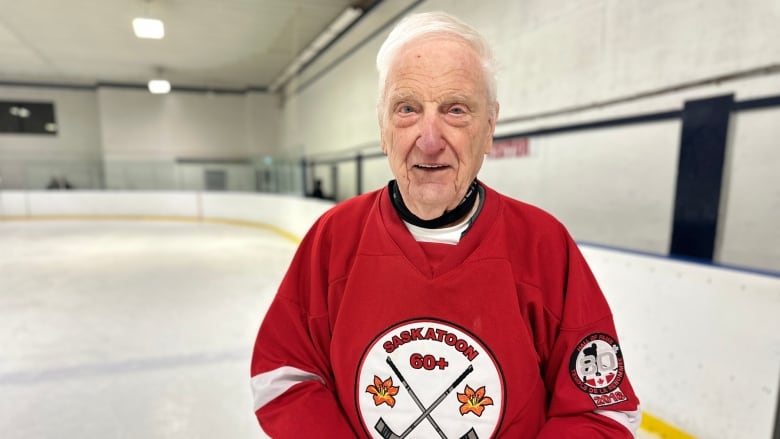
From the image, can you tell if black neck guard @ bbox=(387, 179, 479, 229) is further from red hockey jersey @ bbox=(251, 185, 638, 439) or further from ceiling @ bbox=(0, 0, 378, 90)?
ceiling @ bbox=(0, 0, 378, 90)

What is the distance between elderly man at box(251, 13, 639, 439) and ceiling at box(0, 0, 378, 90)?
646 cm

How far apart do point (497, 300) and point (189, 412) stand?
84.4 inches

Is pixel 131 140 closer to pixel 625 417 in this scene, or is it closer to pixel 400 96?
pixel 400 96

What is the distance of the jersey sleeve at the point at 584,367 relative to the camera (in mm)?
840

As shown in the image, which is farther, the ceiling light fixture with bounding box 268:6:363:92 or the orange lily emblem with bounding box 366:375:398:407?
the ceiling light fixture with bounding box 268:6:363:92

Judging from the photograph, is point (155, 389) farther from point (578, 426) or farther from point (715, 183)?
point (715, 183)

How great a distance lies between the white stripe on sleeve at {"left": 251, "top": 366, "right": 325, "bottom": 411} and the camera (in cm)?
90

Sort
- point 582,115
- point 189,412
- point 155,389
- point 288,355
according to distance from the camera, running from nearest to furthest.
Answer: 1. point 288,355
2. point 189,412
3. point 155,389
4. point 582,115

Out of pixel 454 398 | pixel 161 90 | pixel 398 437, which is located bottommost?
pixel 398 437

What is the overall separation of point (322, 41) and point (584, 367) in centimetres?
862

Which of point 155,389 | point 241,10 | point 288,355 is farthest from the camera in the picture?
point 241,10

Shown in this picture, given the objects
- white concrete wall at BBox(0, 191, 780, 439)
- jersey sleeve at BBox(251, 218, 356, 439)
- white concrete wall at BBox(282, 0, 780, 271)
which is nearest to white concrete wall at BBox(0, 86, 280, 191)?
white concrete wall at BBox(282, 0, 780, 271)

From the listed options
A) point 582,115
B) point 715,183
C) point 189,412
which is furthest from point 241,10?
point 715,183

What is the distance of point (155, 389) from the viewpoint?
2.49 m
